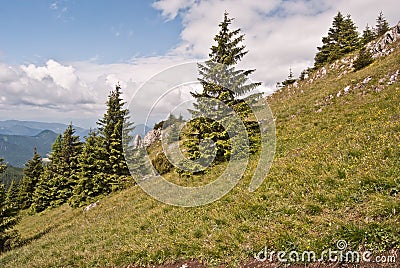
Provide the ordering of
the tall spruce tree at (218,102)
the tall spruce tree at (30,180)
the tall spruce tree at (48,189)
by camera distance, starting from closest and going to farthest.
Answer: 1. the tall spruce tree at (218,102)
2. the tall spruce tree at (48,189)
3. the tall spruce tree at (30,180)

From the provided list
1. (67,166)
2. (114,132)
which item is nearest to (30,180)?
(67,166)

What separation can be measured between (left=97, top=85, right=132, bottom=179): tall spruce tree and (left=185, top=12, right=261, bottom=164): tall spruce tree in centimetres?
1424

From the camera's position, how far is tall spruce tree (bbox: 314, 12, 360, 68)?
149 feet

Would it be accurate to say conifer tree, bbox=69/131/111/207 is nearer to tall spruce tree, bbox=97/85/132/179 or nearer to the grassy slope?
tall spruce tree, bbox=97/85/132/179

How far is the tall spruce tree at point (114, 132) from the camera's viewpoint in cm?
3155

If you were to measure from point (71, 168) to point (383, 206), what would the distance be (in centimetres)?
4631

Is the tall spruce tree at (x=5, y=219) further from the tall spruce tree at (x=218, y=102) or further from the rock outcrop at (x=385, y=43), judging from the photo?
the rock outcrop at (x=385, y=43)

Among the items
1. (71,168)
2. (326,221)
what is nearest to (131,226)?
(326,221)

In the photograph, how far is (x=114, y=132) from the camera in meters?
31.6

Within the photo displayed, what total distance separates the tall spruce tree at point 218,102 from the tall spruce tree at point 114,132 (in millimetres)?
14237

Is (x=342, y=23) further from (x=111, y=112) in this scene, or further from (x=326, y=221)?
(x=326, y=221)

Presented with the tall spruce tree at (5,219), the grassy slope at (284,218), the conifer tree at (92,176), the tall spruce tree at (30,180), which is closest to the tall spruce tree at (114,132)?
the conifer tree at (92,176)

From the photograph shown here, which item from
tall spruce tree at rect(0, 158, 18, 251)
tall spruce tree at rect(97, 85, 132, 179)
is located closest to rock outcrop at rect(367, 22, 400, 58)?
tall spruce tree at rect(97, 85, 132, 179)

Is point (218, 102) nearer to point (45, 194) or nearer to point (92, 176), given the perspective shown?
point (92, 176)
